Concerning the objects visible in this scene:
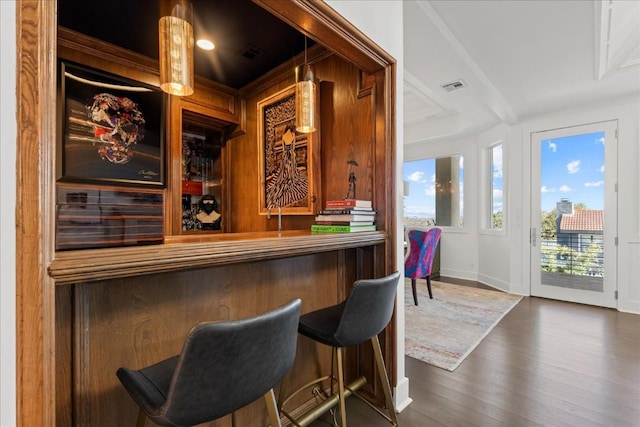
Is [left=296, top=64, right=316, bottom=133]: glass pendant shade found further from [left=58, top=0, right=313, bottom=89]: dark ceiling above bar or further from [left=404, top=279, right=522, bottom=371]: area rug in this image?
[left=404, top=279, right=522, bottom=371]: area rug

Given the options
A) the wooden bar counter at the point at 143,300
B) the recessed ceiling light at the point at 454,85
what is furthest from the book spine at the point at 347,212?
the recessed ceiling light at the point at 454,85

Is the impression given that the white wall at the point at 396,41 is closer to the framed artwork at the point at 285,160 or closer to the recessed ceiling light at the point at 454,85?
the framed artwork at the point at 285,160

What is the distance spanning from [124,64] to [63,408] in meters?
2.15

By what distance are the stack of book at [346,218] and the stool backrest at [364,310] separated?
35 centimetres

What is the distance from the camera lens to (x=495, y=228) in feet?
16.0

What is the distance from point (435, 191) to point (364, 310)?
192 inches

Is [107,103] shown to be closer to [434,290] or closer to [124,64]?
[124,64]

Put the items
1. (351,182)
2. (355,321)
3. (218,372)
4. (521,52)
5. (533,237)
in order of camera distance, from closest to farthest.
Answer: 1. (218,372)
2. (355,321)
3. (351,182)
4. (521,52)
5. (533,237)

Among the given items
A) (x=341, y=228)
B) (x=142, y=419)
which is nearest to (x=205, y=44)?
(x=341, y=228)

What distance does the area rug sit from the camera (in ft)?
8.36

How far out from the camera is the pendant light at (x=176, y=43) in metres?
1.12

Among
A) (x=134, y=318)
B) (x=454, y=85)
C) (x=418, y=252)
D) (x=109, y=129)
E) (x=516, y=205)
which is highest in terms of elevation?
(x=454, y=85)

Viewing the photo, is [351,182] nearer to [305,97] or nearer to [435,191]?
[305,97]

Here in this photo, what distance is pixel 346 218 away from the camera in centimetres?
159
